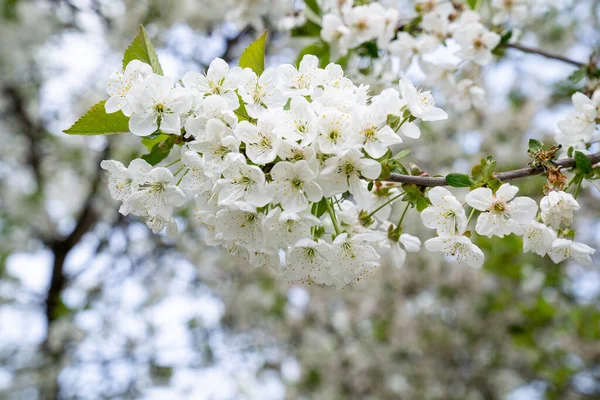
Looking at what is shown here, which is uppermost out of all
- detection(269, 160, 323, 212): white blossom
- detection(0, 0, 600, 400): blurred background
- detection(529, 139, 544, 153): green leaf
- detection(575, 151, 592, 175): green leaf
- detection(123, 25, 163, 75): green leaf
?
detection(123, 25, 163, 75): green leaf

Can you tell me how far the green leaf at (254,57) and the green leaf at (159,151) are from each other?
23cm

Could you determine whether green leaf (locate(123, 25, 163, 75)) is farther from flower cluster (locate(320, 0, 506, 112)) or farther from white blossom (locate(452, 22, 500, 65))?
white blossom (locate(452, 22, 500, 65))

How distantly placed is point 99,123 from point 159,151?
0.43ft

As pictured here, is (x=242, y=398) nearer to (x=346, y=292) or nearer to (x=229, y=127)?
(x=346, y=292)

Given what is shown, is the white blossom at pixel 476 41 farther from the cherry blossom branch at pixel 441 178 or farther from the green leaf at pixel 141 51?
the green leaf at pixel 141 51

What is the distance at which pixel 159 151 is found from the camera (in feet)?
3.59

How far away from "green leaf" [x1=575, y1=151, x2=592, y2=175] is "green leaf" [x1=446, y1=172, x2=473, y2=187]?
21cm

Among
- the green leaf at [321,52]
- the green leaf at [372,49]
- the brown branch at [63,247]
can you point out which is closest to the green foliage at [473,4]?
the green leaf at [372,49]

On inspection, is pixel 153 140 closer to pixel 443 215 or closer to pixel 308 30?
pixel 443 215

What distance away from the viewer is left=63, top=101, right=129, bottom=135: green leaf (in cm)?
104

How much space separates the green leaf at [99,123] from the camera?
3.40ft

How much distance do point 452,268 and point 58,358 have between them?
383cm

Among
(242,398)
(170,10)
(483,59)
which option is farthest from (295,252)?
(242,398)

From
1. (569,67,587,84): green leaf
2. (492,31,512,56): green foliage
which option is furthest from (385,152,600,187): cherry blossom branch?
(492,31,512,56): green foliage
